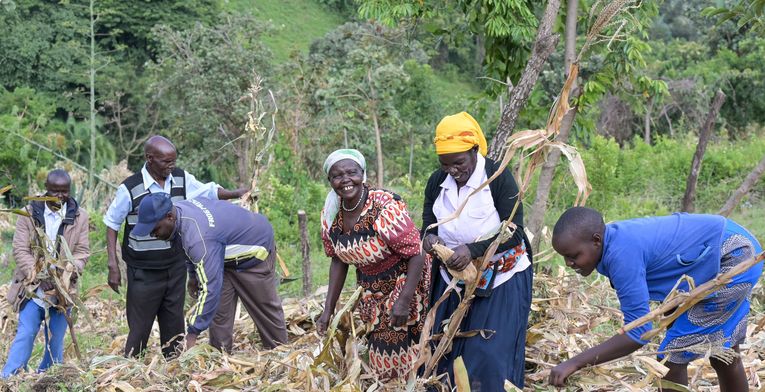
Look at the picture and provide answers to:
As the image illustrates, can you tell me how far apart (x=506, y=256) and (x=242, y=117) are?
13.2 meters

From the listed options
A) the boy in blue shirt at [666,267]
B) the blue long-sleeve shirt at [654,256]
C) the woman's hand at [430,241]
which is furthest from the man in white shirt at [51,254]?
the blue long-sleeve shirt at [654,256]

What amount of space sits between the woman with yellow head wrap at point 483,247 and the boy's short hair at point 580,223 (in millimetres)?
587

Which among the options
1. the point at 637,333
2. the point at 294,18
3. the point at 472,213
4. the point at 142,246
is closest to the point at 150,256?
the point at 142,246

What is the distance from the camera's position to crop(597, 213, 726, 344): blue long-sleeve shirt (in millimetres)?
3041

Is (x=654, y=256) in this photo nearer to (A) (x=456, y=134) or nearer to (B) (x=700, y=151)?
(A) (x=456, y=134)

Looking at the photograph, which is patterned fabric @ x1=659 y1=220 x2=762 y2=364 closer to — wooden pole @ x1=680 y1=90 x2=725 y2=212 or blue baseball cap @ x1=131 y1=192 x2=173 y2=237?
blue baseball cap @ x1=131 y1=192 x2=173 y2=237

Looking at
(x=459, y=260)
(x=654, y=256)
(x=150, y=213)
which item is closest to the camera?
(x=654, y=256)

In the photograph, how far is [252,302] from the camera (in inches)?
199

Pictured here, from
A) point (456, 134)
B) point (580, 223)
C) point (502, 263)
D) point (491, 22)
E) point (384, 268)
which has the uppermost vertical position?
point (491, 22)

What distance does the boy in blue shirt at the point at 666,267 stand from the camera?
10.0ft

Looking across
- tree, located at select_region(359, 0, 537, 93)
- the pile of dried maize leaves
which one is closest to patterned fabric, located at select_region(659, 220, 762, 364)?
the pile of dried maize leaves

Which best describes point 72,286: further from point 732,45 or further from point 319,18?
point 319,18

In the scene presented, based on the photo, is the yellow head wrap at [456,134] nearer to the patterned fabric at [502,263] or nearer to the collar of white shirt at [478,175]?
the collar of white shirt at [478,175]

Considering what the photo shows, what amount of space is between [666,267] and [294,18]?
28.7 metres
